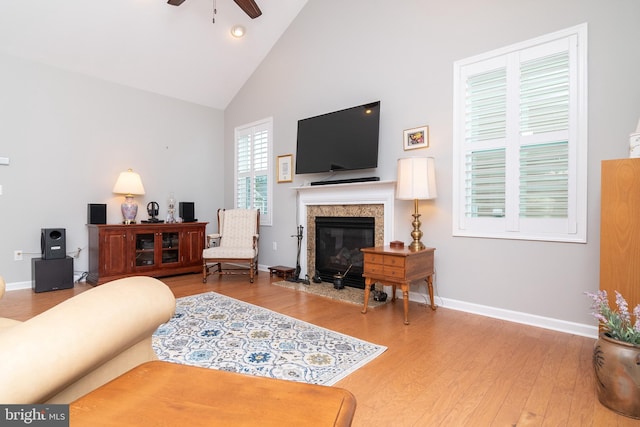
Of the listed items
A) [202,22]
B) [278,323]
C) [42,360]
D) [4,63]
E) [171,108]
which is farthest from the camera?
[171,108]

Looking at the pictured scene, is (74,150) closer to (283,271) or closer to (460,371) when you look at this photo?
(283,271)

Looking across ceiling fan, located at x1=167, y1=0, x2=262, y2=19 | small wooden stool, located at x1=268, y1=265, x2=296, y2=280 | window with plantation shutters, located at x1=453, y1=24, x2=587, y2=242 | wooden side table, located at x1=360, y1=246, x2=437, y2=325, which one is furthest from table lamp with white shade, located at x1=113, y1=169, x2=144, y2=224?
window with plantation shutters, located at x1=453, y1=24, x2=587, y2=242

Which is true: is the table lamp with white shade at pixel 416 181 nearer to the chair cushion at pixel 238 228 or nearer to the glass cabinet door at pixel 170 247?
the chair cushion at pixel 238 228

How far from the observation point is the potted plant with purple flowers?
1528 millimetres

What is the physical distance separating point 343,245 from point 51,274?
3485mm

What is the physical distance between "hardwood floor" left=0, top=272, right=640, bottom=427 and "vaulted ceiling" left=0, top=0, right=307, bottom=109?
305cm

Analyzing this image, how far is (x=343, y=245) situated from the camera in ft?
13.8

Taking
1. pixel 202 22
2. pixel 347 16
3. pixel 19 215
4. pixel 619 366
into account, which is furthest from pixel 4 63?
pixel 619 366

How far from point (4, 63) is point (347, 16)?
4.16 meters

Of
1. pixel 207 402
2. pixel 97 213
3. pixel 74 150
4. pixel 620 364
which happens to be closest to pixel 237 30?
pixel 74 150

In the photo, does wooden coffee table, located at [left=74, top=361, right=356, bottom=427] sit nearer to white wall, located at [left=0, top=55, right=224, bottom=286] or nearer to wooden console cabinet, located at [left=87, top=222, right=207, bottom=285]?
wooden console cabinet, located at [left=87, top=222, right=207, bottom=285]

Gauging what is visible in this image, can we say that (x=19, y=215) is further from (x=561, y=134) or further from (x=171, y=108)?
(x=561, y=134)

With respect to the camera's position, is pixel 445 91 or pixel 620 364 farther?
pixel 445 91

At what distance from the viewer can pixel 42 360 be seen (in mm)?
612
